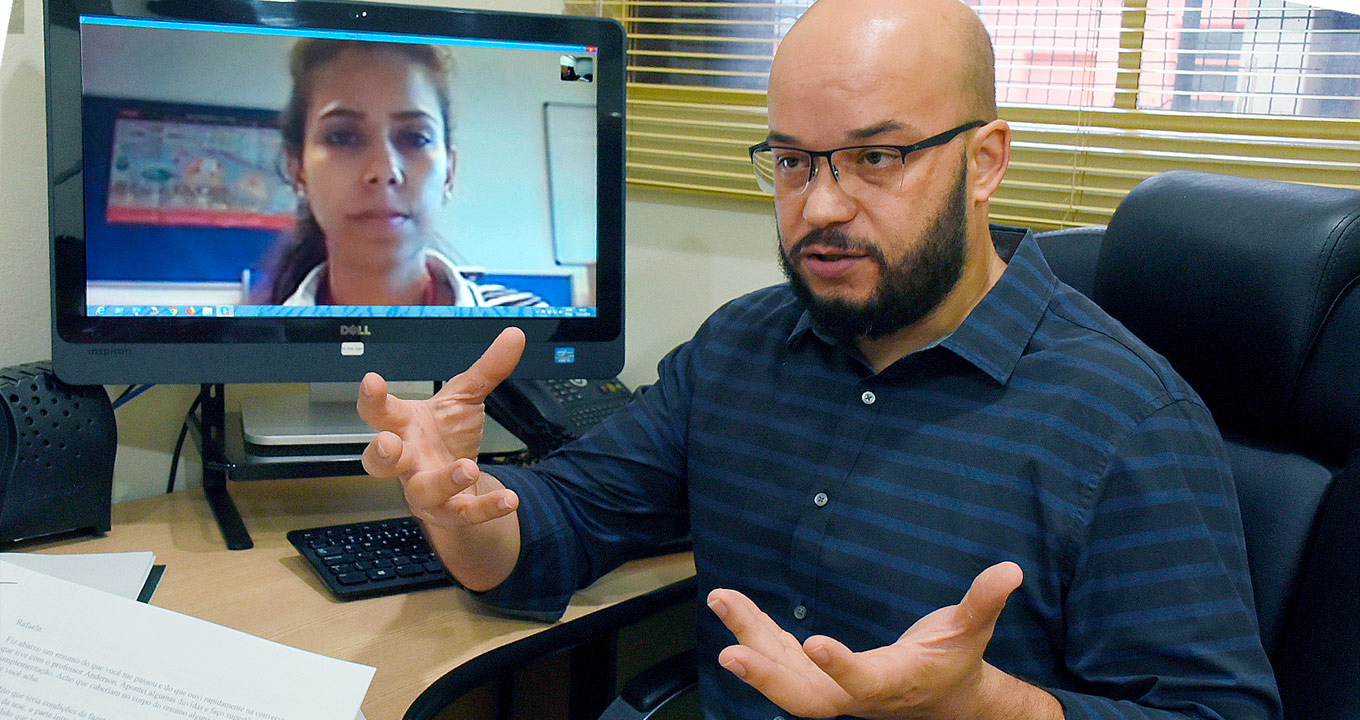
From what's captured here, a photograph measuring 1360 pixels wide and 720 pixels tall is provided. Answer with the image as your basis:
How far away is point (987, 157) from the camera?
112 cm

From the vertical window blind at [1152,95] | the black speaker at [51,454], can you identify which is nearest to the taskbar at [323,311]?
the black speaker at [51,454]

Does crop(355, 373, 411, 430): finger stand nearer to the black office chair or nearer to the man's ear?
the black office chair

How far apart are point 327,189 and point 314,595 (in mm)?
492

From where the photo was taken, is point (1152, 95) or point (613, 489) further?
point (1152, 95)

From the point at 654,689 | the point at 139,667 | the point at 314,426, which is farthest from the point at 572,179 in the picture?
the point at 139,667

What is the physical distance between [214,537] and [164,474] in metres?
0.30

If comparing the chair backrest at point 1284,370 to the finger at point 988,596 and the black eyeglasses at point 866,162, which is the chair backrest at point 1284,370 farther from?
the finger at point 988,596

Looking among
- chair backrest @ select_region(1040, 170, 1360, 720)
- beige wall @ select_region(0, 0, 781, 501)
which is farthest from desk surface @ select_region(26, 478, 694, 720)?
chair backrest @ select_region(1040, 170, 1360, 720)

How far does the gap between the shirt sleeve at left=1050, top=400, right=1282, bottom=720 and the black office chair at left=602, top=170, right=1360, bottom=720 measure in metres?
0.07

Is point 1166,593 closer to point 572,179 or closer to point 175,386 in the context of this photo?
point 572,179

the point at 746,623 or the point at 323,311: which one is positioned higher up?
the point at 323,311

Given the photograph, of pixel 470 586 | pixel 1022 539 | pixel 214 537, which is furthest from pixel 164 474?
pixel 1022 539

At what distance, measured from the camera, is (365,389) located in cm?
97

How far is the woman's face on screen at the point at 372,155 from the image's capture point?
1327 millimetres
